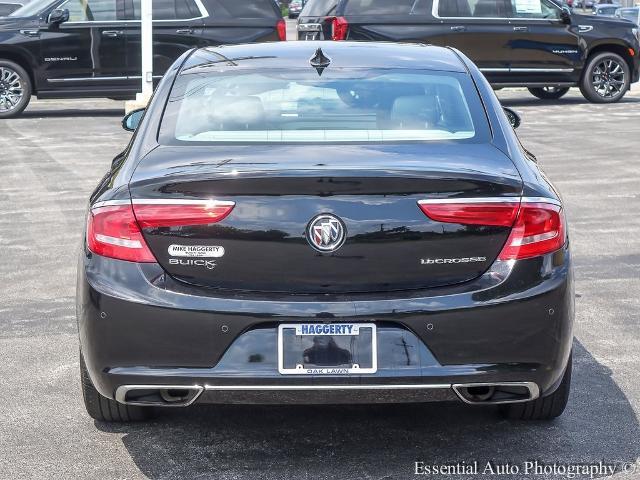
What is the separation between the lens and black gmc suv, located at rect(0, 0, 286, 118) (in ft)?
58.1

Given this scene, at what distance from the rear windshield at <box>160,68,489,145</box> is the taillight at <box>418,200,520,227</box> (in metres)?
0.61

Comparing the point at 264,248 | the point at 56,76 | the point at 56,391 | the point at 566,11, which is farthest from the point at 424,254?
the point at 566,11

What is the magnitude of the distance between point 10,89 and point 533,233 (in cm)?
1430

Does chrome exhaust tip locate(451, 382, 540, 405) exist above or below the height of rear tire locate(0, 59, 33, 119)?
above

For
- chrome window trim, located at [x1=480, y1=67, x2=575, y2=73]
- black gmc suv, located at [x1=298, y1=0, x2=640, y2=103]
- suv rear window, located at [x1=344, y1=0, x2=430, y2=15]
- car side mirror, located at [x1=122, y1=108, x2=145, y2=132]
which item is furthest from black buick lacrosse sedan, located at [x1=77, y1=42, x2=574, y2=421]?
chrome window trim, located at [x1=480, y1=67, x2=575, y2=73]

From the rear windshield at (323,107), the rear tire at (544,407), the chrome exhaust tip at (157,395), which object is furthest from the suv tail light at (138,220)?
the rear tire at (544,407)

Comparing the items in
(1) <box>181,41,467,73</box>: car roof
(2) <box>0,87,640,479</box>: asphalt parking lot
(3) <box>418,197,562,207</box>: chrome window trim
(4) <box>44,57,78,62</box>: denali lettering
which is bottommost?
(4) <box>44,57,78,62</box>: denali lettering

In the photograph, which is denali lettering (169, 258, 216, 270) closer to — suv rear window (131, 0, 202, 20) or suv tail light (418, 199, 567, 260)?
suv tail light (418, 199, 567, 260)

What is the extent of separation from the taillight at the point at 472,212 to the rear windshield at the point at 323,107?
0.61 meters

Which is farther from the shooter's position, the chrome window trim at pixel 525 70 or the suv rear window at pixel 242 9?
the chrome window trim at pixel 525 70

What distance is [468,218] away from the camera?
4.29 metres

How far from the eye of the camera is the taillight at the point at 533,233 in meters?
4.36

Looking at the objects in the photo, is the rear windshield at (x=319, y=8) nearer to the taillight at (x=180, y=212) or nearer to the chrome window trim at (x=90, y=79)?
the chrome window trim at (x=90, y=79)

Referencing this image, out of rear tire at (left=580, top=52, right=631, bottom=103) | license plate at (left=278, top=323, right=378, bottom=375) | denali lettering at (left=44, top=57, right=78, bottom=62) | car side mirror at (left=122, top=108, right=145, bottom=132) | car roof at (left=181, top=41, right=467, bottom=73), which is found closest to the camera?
license plate at (left=278, top=323, right=378, bottom=375)
